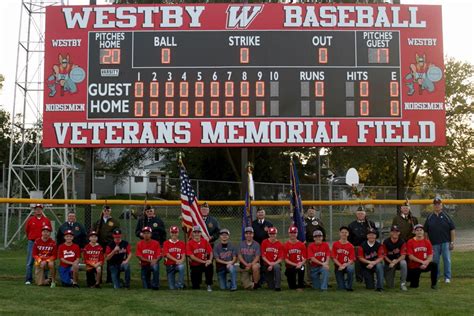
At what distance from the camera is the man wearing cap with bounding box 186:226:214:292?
10312 millimetres

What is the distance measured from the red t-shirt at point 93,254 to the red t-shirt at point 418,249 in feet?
18.5

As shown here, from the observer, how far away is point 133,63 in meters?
14.6

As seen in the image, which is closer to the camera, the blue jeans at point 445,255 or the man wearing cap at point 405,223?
the blue jeans at point 445,255

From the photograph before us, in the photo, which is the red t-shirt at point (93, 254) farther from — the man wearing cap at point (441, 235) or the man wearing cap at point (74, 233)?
the man wearing cap at point (441, 235)

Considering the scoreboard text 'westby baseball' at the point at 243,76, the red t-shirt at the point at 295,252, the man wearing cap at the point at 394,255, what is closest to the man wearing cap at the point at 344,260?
the red t-shirt at the point at 295,252

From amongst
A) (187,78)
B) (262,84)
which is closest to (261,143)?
(262,84)

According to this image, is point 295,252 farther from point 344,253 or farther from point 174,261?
point 174,261

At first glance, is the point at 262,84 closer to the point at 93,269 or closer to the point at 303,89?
the point at 303,89

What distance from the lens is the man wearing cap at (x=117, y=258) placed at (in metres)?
10.4

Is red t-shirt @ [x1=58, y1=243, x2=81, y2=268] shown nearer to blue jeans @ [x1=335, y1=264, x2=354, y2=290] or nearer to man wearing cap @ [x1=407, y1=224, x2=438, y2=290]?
blue jeans @ [x1=335, y1=264, x2=354, y2=290]

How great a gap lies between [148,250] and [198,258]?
0.92 meters

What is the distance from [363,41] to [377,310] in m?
8.47

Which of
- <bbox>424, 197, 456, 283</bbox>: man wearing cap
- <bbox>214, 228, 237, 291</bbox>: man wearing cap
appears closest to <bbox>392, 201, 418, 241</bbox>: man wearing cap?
<bbox>424, 197, 456, 283</bbox>: man wearing cap

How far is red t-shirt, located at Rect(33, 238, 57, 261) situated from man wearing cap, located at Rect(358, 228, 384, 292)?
5683 mm
